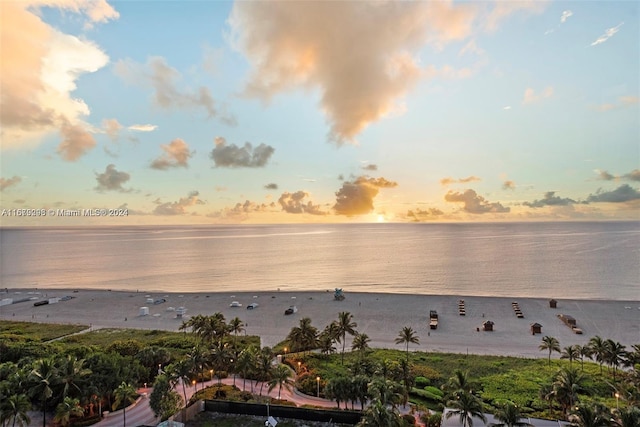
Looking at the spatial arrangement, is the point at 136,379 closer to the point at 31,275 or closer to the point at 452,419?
the point at 452,419

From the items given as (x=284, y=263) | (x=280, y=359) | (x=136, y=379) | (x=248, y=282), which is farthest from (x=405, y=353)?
(x=284, y=263)

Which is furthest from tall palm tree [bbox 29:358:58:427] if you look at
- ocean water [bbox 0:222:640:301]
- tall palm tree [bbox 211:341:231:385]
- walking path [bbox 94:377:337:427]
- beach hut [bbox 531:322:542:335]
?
ocean water [bbox 0:222:640:301]

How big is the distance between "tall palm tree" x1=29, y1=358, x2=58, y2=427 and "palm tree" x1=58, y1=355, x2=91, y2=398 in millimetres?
542

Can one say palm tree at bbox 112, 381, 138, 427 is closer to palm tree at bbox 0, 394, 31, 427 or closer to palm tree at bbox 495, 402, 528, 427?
palm tree at bbox 0, 394, 31, 427

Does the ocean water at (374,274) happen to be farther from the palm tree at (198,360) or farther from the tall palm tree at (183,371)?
the tall palm tree at (183,371)

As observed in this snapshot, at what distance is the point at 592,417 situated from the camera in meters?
23.0

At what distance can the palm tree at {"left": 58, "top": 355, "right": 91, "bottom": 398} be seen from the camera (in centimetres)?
3012

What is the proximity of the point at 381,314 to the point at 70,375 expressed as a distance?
52699mm

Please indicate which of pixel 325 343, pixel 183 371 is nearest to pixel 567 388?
pixel 325 343

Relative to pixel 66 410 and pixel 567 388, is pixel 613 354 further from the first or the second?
pixel 66 410

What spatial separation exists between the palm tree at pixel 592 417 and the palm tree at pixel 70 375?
37.2 metres

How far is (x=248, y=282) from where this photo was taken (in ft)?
395

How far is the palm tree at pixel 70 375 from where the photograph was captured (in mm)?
30119

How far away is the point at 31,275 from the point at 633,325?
180008mm
